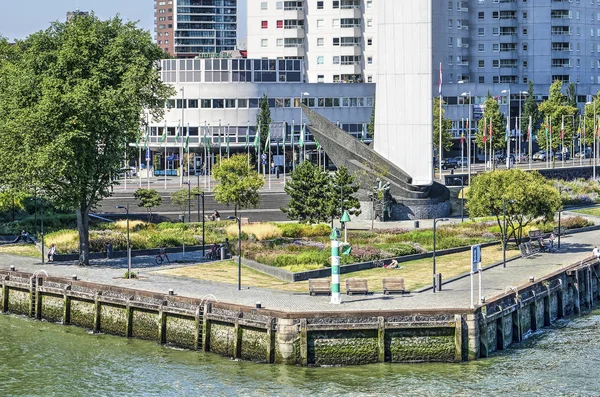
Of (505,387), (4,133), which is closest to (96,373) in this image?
(505,387)

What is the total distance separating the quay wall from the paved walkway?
1.94 m

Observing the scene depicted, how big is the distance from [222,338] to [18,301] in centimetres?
2040

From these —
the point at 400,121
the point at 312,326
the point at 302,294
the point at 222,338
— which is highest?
the point at 400,121

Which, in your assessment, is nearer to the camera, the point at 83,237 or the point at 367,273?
the point at 367,273

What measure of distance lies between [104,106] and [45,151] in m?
5.40

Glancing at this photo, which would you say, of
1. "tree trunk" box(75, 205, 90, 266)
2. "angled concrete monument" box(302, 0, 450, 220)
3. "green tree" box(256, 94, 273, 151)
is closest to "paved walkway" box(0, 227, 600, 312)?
"tree trunk" box(75, 205, 90, 266)

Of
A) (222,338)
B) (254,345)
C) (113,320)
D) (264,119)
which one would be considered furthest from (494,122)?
(254,345)

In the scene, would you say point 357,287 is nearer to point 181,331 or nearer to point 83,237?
point 181,331

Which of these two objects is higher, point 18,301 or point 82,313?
point 18,301

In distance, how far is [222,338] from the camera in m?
67.6

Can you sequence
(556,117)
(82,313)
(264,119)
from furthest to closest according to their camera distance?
(556,117)
(264,119)
(82,313)

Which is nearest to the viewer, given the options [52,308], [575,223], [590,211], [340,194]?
[52,308]

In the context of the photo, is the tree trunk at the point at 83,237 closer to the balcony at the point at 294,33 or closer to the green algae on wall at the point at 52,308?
the green algae on wall at the point at 52,308

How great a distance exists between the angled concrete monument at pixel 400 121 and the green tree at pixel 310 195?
31.8ft
